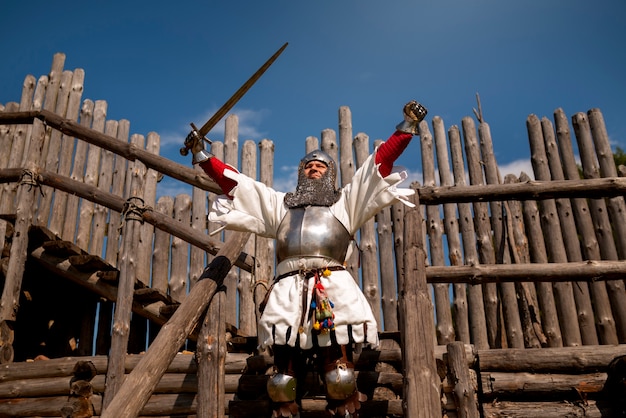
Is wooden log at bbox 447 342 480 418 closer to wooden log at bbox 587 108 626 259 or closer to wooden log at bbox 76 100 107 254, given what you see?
wooden log at bbox 587 108 626 259

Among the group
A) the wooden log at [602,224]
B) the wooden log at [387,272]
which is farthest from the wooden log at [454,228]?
the wooden log at [602,224]

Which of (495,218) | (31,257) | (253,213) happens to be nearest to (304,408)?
(253,213)

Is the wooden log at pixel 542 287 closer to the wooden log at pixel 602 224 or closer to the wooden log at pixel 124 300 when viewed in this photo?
the wooden log at pixel 602 224

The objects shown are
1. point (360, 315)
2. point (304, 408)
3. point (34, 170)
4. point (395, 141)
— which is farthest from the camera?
point (34, 170)

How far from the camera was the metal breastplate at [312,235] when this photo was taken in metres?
3.31

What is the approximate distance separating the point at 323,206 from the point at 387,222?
7.45 feet

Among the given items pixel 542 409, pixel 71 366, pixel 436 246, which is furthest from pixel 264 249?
pixel 542 409

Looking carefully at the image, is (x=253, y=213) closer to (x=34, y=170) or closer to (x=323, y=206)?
(x=323, y=206)

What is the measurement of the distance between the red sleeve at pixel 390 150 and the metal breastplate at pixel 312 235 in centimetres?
44

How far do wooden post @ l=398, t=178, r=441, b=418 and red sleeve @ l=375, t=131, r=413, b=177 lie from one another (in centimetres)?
38

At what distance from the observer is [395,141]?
330 cm

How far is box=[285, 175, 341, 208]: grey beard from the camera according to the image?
3.47 meters

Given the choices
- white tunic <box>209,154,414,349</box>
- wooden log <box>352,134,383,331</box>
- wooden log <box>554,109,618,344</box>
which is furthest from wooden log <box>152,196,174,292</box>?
wooden log <box>554,109,618,344</box>

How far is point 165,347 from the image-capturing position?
9.73 feet
